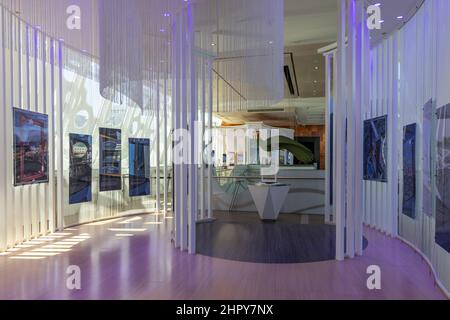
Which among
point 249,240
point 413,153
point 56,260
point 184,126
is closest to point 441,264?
point 413,153

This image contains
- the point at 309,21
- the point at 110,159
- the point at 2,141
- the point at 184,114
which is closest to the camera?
the point at 184,114

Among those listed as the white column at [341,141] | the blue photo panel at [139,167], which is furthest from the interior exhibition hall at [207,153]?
the blue photo panel at [139,167]

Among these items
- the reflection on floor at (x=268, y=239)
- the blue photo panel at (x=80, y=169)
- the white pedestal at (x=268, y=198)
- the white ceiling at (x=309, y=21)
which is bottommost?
the reflection on floor at (x=268, y=239)

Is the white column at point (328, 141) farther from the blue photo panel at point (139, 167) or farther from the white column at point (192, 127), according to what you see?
the blue photo panel at point (139, 167)

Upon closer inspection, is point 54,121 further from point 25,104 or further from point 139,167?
point 139,167

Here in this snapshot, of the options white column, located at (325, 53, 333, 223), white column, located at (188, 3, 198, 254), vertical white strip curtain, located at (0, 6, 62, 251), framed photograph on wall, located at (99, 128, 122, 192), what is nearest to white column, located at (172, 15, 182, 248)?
white column, located at (188, 3, 198, 254)

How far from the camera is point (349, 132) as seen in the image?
5.14 metres

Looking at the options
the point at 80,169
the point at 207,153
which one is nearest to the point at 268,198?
the point at 207,153

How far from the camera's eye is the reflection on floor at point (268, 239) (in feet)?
16.9

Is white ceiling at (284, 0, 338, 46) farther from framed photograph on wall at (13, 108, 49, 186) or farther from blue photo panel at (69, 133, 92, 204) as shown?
blue photo panel at (69, 133, 92, 204)

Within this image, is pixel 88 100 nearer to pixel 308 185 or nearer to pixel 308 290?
pixel 308 185

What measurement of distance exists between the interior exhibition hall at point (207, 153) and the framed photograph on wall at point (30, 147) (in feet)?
0.11

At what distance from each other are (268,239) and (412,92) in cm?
355
